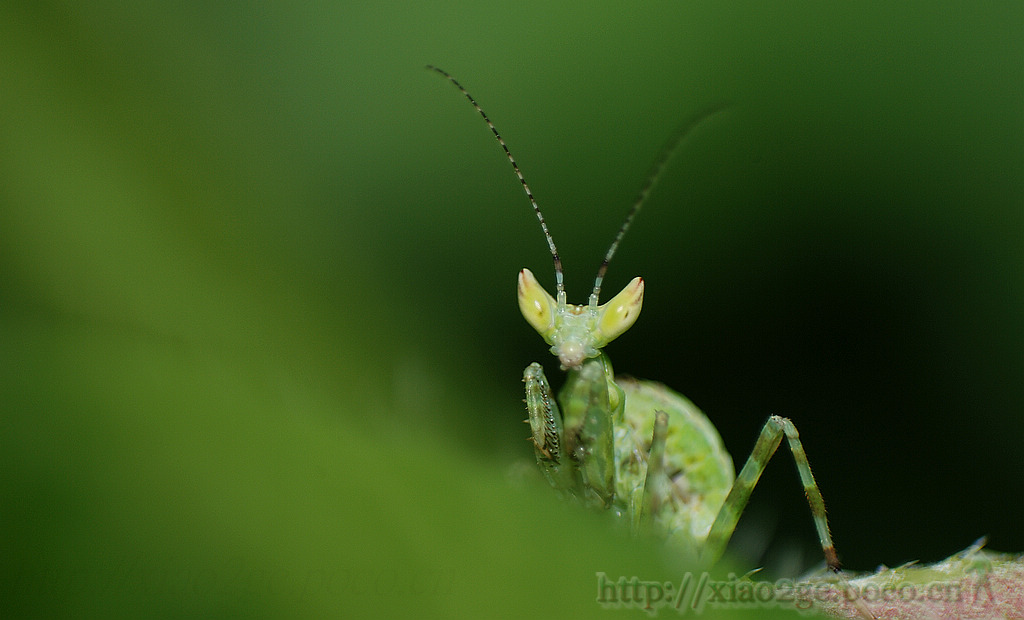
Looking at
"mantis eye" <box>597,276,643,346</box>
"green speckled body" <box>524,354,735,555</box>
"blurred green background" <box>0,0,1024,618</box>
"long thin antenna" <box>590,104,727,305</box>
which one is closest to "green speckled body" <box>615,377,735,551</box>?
"green speckled body" <box>524,354,735,555</box>

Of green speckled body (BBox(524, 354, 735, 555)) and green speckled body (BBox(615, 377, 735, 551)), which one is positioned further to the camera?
green speckled body (BBox(615, 377, 735, 551))

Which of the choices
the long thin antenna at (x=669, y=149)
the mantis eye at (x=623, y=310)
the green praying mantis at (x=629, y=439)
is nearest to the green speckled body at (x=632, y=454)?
the green praying mantis at (x=629, y=439)

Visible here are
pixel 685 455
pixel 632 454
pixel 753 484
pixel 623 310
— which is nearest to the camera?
pixel 753 484

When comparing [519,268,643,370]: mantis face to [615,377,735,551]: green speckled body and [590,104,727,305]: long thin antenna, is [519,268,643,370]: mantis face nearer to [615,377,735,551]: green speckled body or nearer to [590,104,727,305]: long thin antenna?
[590,104,727,305]: long thin antenna

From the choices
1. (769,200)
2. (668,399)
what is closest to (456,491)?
(668,399)

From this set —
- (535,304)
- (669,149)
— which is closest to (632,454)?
(535,304)

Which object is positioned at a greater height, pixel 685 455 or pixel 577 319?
pixel 577 319

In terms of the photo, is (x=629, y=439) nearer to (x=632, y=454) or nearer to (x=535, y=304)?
(x=632, y=454)

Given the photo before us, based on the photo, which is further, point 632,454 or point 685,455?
point 685,455
